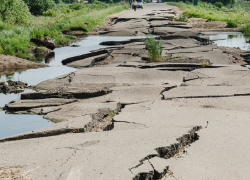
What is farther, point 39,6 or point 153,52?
point 39,6

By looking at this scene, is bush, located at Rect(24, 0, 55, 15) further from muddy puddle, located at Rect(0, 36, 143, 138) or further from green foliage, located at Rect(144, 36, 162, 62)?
green foliage, located at Rect(144, 36, 162, 62)

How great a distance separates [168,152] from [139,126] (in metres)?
1.10

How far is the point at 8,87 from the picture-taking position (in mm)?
9234

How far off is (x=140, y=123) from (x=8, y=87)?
4.21 m

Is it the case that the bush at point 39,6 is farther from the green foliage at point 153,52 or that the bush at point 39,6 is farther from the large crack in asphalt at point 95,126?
the large crack in asphalt at point 95,126

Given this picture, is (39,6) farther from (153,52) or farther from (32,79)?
(32,79)

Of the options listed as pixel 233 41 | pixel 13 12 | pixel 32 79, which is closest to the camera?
pixel 32 79

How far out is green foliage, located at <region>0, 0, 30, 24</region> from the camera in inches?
811

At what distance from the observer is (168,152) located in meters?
4.69

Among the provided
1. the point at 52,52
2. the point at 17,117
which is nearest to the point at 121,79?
the point at 17,117

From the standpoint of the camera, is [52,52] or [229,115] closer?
[229,115]

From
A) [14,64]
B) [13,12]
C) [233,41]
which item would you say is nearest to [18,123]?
[14,64]

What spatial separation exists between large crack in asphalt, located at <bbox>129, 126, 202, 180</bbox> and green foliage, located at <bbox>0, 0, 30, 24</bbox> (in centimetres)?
1667

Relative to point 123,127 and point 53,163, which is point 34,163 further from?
point 123,127
